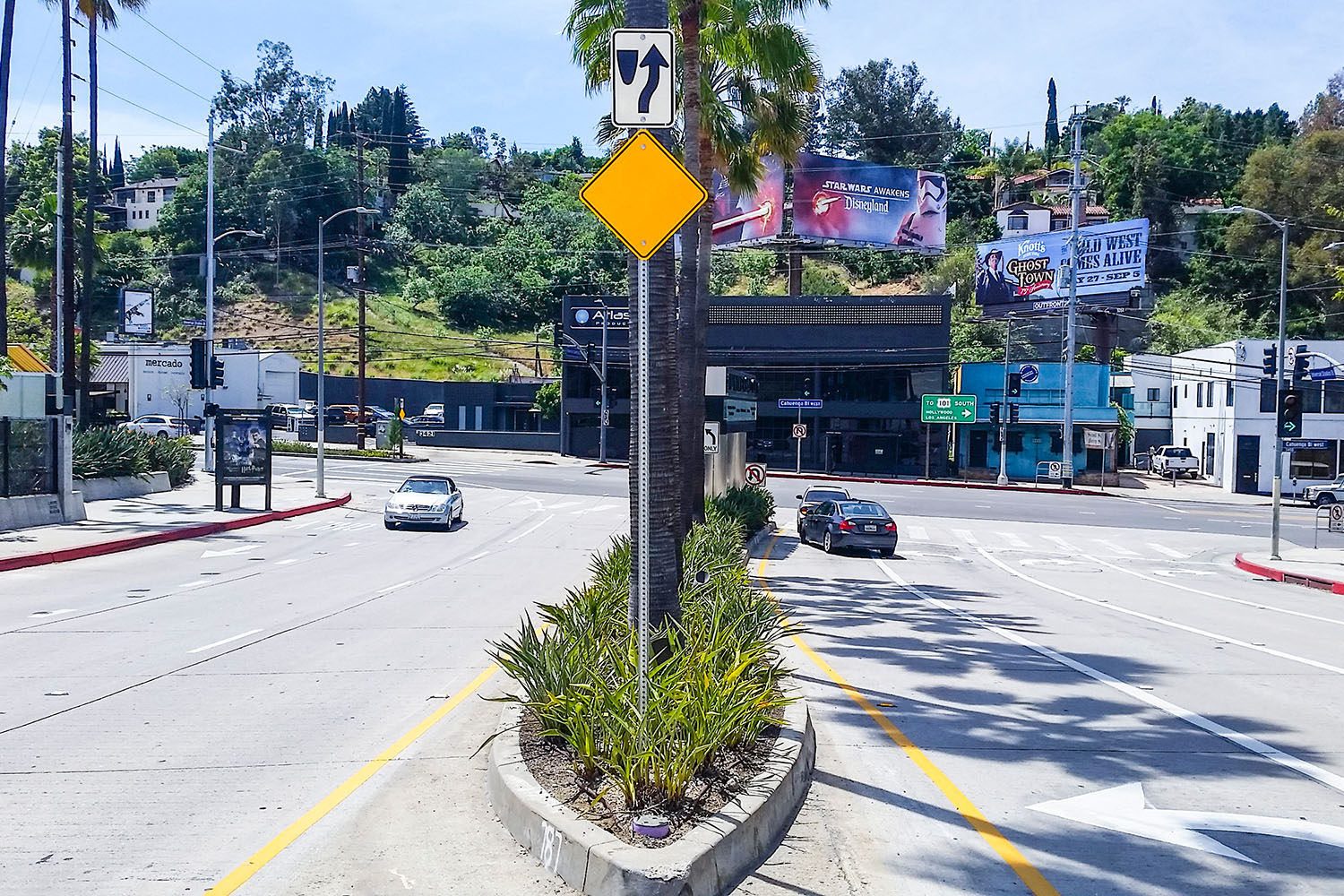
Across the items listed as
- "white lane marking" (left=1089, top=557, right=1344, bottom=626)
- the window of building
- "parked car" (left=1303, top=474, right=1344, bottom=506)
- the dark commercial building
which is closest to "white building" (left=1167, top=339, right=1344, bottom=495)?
the window of building

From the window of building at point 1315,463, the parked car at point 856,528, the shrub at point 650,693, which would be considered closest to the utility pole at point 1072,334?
the window of building at point 1315,463

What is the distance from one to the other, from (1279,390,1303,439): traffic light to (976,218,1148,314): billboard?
3918cm

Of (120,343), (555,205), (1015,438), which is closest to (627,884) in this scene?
(1015,438)

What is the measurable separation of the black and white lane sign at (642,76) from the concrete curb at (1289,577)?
2236 cm

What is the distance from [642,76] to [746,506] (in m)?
24.2

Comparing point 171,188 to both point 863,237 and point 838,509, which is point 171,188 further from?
point 838,509

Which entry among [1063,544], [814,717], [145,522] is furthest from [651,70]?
[1063,544]

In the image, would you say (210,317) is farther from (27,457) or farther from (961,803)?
(961,803)

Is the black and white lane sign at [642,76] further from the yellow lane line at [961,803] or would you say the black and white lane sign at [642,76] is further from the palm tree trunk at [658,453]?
the yellow lane line at [961,803]

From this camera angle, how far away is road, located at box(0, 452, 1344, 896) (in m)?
6.30

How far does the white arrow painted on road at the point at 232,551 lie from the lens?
2392cm

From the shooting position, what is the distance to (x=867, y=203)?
69250 mm

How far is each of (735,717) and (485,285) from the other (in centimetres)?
A: 9378

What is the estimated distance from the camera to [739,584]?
11961 mm
